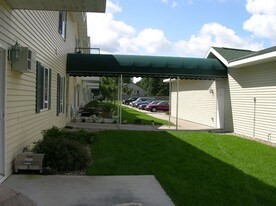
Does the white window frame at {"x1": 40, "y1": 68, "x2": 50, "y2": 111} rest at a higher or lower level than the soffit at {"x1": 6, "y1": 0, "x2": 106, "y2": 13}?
lower

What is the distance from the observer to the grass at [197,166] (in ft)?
22.5

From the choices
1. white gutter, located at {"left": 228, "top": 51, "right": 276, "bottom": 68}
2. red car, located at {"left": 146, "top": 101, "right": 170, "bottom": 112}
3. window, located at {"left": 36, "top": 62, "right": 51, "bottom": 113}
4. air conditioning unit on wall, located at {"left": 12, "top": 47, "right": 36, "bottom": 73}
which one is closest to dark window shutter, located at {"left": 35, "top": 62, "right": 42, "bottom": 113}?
window, located at {"left": 36, "top": 62, "right": 51, "bottom": 113}

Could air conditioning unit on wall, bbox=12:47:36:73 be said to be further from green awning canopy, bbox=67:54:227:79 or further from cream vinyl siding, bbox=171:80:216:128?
cream vinyl siding, bbox=171:80:216:128

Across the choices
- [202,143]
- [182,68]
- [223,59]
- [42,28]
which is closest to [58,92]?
[42,28]

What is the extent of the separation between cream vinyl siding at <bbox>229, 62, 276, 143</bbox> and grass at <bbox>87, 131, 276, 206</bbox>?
2.03 m

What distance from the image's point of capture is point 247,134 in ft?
58.7

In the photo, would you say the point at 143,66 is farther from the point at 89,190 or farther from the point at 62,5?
the point at 89,190

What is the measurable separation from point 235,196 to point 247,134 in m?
11.6

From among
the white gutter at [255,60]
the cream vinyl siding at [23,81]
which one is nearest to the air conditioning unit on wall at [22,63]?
the cream vinyl siding at [23,81]

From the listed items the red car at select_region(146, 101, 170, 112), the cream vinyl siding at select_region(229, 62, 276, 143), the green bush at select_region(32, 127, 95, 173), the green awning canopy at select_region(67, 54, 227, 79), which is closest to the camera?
the green bush at select_region(32, 127, 95, 173)

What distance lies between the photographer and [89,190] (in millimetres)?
6594

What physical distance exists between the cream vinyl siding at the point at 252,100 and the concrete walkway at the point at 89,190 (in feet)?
31.1

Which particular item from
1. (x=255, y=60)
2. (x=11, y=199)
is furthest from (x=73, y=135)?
(x=11, y=199)

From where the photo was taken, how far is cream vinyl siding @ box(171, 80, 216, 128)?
22750 mm
